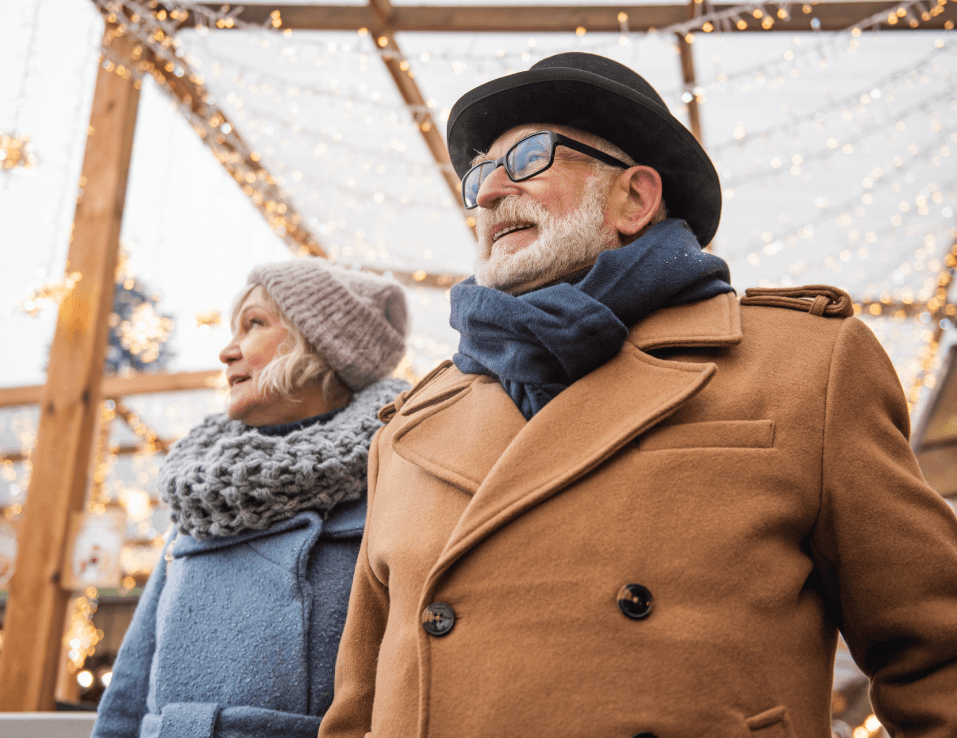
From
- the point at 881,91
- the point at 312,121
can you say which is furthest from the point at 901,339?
the point at 312,121

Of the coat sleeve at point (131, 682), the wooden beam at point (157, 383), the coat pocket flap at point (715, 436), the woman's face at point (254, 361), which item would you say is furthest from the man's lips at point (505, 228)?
the wooden beam at point (157, 383)

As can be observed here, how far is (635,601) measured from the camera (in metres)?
0.94

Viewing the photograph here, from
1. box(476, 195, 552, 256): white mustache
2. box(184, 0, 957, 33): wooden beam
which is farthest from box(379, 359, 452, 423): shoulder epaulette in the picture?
box(184, 0, 957, 33): wooden beam

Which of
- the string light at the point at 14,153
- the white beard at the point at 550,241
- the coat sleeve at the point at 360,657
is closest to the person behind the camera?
the coat sleeve at the point at 360,657

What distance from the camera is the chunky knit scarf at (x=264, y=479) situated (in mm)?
1530

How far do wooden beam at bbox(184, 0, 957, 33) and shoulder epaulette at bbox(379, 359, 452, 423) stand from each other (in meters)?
2.63

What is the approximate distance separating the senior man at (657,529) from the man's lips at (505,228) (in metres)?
0.20

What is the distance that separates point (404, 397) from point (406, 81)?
10.1ft

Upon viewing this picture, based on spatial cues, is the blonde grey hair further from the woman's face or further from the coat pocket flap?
the coat pocket flap

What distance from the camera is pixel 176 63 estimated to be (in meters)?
3.91

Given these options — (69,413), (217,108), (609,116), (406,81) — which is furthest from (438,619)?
(217,108)

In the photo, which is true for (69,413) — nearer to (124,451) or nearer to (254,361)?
(254,361)

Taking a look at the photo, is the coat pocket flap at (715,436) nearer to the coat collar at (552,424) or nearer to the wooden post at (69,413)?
the coat collar at (552,424)

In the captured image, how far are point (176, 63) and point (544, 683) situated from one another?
3936 mm
